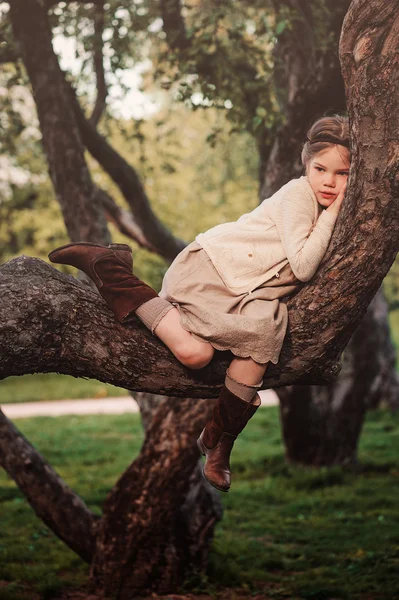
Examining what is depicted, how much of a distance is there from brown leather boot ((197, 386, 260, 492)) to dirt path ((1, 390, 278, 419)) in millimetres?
13496

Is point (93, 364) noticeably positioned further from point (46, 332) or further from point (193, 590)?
point (193, 590)

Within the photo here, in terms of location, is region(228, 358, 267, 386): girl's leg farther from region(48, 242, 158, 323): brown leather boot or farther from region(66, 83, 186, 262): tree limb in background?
region(66, 83, 186, 262): tree limb in background

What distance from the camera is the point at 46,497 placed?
22.1 ft

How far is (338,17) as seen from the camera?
20.3ft

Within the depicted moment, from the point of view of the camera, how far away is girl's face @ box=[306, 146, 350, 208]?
393 centimetres

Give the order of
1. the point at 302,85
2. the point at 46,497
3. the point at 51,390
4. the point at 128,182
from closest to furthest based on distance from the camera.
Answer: the point at 302,85 → the point at 46,497 → the point at 128,182 → the point at 51,390

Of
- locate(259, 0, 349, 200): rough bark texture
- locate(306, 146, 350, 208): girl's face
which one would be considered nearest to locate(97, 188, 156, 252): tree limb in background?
locate(259, 0, 349, 200): rough bark texture

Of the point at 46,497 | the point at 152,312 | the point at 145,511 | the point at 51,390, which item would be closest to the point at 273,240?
the point at 152,312

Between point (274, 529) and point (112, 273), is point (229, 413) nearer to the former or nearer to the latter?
point (112, 273)

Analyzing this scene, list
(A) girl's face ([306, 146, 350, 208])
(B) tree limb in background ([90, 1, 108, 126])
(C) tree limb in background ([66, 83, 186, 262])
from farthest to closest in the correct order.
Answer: (C) tree limb in background ([66, 83, 186, 262]) → (B) tree limb in background ([90, 1, 108, 126]) → (A) girl's face ([306, 146, 350, 208])

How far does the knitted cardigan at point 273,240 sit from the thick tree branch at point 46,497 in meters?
3.42

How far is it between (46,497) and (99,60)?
4410mm

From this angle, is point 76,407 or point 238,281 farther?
point 76,407

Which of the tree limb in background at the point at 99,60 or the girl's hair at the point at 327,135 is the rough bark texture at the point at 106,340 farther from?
the tree limb in background at the point at 99,60
